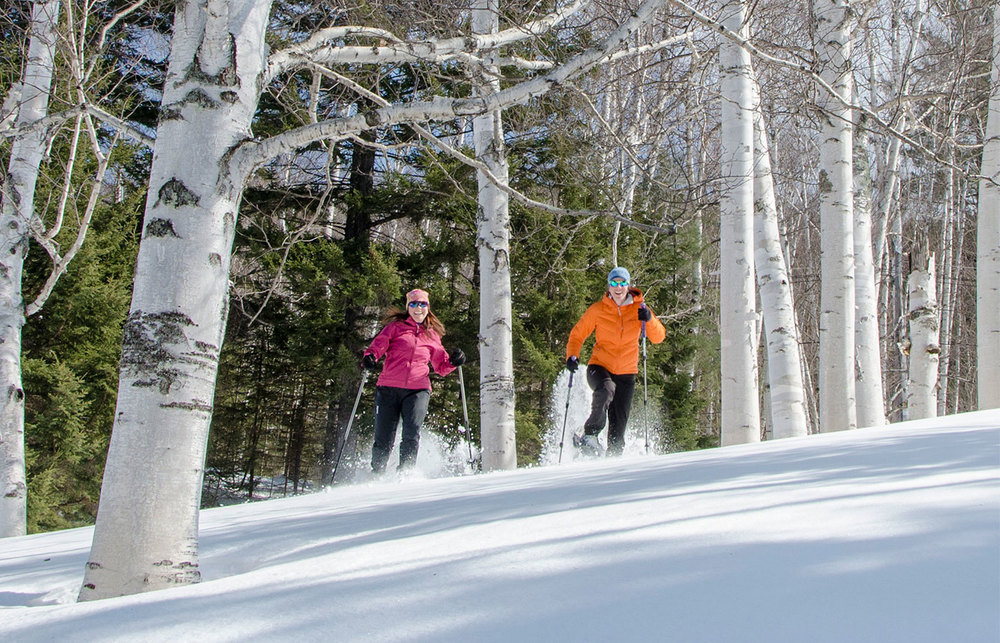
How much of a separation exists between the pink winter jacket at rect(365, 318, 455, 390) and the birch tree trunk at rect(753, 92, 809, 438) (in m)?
3.45

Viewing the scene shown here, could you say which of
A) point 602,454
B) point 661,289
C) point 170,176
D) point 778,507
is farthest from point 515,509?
point 661,289

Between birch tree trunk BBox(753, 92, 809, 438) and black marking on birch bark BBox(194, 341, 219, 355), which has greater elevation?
birch tree trunk BBox(753, 92, 809, 438)

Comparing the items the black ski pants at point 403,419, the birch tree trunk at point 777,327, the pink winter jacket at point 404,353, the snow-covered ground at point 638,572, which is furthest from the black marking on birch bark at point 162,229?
the birch tree trunk at point 777,327

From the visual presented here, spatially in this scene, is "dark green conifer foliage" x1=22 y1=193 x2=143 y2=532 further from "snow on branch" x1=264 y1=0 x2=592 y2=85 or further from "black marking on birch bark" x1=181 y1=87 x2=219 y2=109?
"black marking on birch bark" x1=181 y1=87 x2=219 y2=109

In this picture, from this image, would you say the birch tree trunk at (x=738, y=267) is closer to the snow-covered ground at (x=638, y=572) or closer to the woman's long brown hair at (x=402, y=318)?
the woman's long brown hair at (x=402, y=318)

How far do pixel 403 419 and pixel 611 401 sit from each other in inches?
77.6

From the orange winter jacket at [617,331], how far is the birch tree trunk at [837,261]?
6.57 ft

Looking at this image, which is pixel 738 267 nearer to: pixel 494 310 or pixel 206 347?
pixel 494 310

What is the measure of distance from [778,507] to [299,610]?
4.40 ft

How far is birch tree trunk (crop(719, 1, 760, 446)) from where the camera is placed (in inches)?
277

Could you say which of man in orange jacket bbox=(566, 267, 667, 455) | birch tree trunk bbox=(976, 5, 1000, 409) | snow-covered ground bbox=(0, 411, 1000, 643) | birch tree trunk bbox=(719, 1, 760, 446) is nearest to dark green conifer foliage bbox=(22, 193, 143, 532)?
man in orange jacket bbox=(566, 267, 667, 455)

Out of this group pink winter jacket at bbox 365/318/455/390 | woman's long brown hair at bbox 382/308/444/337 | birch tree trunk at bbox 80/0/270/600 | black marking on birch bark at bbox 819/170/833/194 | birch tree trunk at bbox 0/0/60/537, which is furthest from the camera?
black marking on birch bark at bbox 819/170/833/194

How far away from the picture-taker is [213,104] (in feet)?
8.59

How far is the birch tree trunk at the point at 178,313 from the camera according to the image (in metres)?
2.41
